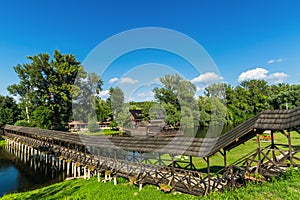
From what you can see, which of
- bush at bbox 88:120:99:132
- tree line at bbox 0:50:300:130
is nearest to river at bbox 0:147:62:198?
tree line at bbox 0:50:300:130

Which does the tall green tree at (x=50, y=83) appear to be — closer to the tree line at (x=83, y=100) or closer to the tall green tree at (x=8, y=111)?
the tree line at (x=83, y=100)

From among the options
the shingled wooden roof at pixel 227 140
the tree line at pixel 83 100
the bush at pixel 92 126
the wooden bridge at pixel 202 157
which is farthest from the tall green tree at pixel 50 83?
the shingled wooden roof at pixel 227 140

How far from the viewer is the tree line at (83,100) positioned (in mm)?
36625

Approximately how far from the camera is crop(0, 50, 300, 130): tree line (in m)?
36.6

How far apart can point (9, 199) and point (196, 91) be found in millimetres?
32196

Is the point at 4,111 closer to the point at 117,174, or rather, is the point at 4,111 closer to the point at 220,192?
the point at 117,174

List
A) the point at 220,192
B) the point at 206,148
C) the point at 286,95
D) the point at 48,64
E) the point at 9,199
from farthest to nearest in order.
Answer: the point at 286,95 → the point at 48,64 → the point at 9,199 → the point at 206,148 → the point at 220,192

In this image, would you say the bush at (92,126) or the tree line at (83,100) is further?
the bush at (92,126)

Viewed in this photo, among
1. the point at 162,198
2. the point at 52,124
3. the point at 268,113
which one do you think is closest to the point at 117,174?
the point at 162,198

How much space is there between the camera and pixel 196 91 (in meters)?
38.1

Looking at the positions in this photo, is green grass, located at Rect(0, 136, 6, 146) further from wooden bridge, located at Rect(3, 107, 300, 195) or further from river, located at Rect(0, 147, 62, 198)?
wooden bridge, located at Rect(3, 107, 300, 195)

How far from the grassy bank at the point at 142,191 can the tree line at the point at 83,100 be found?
25.5m

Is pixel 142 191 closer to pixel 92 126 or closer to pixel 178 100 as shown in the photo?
pixel 178 100

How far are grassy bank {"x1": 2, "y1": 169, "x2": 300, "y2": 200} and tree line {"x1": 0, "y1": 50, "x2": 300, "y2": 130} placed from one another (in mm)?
25494
